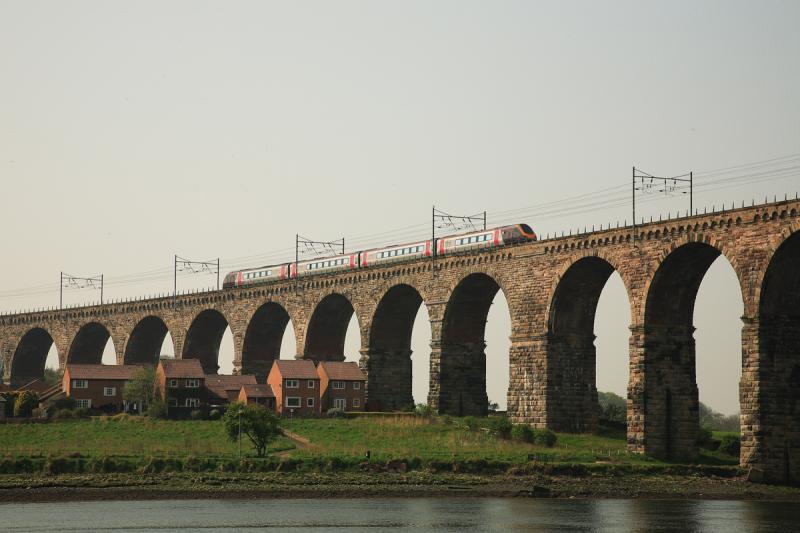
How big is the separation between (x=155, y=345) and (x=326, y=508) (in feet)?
223

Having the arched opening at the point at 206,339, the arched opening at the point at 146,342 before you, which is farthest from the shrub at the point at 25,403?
the arched opening at the point at 146,342

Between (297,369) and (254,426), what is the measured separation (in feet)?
77.7

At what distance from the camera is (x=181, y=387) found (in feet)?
318

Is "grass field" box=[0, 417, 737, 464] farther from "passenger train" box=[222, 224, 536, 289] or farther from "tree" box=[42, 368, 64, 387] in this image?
"tree" box=[42, 368, 64, 387]

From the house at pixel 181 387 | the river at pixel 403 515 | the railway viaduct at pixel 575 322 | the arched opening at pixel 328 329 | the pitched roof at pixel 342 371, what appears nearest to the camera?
the river at pixel 403 515

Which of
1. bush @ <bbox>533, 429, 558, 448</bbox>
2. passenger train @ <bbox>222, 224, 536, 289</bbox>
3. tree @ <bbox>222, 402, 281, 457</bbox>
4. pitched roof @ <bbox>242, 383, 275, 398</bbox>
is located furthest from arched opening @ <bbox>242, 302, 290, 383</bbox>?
bush @ <bbox>533, 429, 558, 448</bbox>

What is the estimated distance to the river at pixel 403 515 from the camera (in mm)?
54844

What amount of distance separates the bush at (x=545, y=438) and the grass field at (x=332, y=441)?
1.62ft

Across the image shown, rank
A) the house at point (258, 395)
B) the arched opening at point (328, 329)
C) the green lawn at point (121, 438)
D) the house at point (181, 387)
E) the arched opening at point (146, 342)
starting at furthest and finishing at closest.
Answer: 1. the arched opening at point (146, 342)
2. the arched opening at point (328, 329)
3. the house at point (181, 387)
4. the house at point (258, 395)
5. the green lawn at point (121, 438)

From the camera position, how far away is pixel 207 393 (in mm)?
98062

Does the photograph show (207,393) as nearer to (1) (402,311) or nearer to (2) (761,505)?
(1) (402,311)

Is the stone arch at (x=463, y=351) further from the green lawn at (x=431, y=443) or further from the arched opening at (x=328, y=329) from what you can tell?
the arched opening at (x=328, y=329)

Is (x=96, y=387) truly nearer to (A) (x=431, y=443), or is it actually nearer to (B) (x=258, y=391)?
(B) (x=258, y=391)

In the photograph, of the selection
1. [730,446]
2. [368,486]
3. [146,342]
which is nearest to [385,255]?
[730,446]
